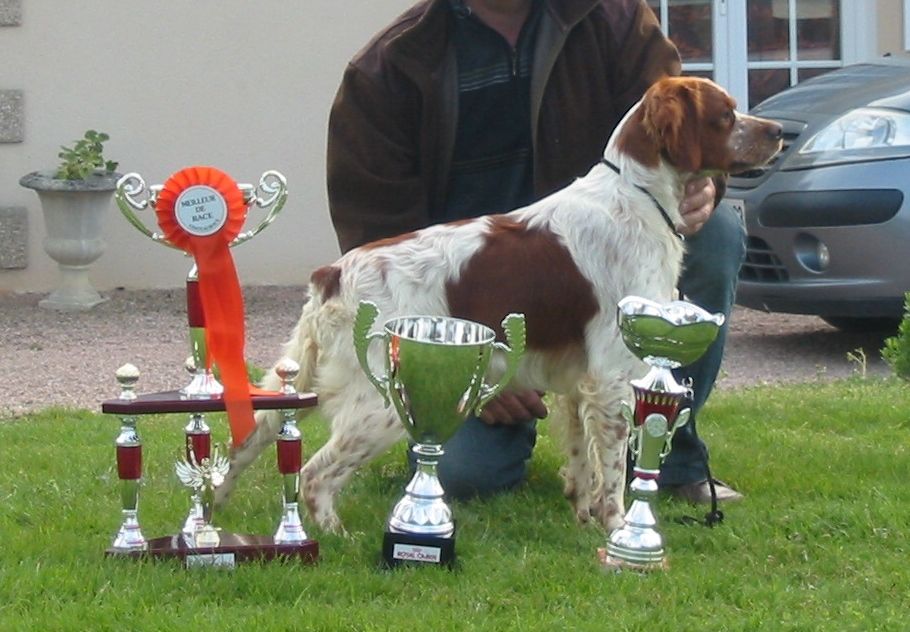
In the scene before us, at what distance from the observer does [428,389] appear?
Result: 333cm

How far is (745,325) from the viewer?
8.03 metres

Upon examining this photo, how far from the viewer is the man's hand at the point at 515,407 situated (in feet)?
14.4

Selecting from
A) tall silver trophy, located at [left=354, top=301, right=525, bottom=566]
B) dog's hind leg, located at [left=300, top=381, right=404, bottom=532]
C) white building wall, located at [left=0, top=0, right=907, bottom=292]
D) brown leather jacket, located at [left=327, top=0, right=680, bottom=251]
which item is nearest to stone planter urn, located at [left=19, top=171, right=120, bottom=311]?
white building wall, located at [left=0, top=0, right=907, bottom=292]

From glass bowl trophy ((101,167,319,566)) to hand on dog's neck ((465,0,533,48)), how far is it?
1.19m

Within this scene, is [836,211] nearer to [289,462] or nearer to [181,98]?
[289,462]

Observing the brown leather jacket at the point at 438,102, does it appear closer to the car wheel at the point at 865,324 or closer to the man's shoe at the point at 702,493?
the man's shoe at the point at 702,493

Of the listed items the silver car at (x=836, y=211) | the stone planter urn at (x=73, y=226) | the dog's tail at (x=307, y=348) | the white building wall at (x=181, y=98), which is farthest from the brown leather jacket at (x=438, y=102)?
the white building wall at (x=181, y=98)

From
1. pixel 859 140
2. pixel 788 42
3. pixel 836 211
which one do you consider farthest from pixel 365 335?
pixel 788 42

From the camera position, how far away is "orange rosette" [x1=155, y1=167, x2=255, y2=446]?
133 inches

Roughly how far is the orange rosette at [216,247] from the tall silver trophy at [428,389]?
28 centimetres

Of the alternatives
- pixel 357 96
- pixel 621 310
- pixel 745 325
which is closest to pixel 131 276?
pixel 745 325

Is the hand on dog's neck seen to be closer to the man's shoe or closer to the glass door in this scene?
the man's shoe

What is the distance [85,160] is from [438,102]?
4396mm

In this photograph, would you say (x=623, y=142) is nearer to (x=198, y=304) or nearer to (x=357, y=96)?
(x=357, y=96)
